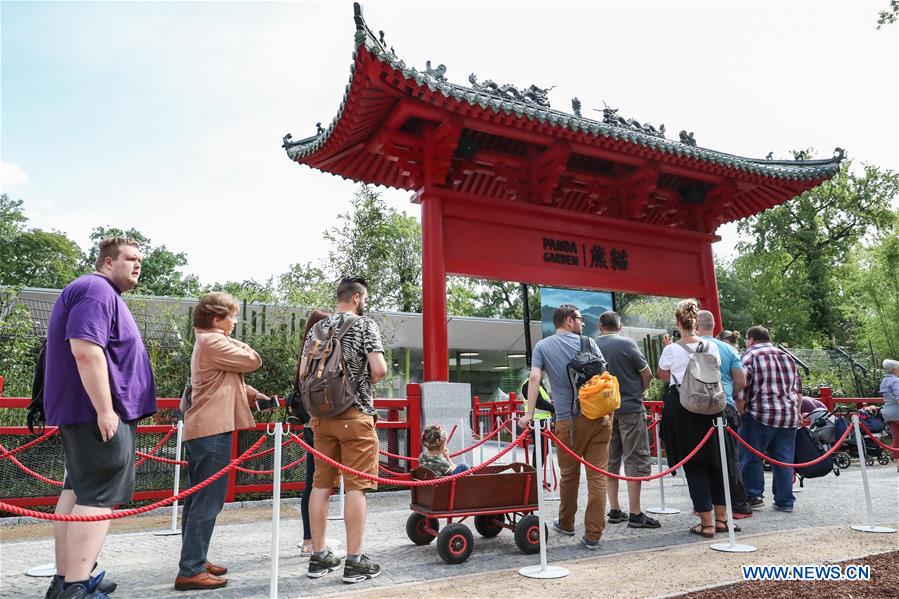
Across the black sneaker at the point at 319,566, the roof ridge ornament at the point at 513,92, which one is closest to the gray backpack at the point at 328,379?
the black sneaker at the point at 319,566

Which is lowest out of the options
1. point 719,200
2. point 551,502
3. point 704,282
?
point 551,502

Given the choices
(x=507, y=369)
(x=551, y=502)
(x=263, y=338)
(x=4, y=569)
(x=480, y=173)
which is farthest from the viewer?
(x=507, y=369)

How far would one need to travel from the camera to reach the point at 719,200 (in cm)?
1036

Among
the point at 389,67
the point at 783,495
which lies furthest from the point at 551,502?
the point at 389,67

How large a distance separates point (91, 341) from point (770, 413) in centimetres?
570

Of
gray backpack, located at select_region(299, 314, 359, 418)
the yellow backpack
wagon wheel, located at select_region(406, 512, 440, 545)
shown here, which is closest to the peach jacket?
gray backpack, located at select_region(299, 314, 359, 418)

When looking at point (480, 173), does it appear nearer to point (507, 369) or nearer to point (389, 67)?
point (389, 67)

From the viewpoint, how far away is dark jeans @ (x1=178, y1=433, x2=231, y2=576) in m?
3.33

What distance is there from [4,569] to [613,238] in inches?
342

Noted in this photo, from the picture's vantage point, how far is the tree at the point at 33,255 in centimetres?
3131

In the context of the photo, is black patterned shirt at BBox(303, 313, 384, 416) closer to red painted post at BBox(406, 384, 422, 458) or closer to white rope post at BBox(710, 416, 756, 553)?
white rope post at BBox(710, 416, 756, 553)

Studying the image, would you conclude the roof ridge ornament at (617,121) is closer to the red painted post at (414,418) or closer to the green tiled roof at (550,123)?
the green tiled roof at (550,123)

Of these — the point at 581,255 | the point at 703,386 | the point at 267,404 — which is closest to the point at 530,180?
the point at 581,255

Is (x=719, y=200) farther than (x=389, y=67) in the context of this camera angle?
Yes
